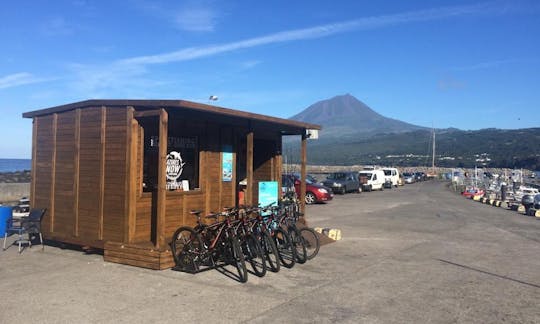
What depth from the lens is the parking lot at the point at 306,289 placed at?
20.3ft

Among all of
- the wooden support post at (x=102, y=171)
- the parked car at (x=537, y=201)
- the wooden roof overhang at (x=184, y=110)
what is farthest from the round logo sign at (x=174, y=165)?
the parked car at (x=537, y=201)

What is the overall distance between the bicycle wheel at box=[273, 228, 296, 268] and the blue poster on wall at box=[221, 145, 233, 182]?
9.11 feet

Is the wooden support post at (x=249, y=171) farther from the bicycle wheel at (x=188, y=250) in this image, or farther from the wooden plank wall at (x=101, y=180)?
the bicycle wheel at (x=188, y=250)

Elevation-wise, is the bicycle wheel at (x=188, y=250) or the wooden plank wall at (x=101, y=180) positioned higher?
the wooden plank wall at (x=101, y=180)

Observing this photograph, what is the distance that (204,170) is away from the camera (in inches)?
439

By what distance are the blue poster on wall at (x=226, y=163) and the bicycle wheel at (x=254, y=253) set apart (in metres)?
3.34

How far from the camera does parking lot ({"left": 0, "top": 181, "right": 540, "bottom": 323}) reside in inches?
243

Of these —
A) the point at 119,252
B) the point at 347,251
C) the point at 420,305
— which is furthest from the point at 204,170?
the point at 420,305

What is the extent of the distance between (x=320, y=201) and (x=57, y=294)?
62.5 ft

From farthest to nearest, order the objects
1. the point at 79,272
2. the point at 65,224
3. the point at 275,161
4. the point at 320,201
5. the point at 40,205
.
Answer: the point at 320,201 < the point at 275,161 < the point at 40,205 < the point at 65,224 < the point at 79,272

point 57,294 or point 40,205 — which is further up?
point 40,205

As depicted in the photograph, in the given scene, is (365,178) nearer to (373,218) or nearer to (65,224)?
(373,218)

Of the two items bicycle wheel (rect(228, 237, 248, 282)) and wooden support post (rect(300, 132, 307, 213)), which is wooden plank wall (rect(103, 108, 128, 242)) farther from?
wooden support post (rect(300, 132, 307, 213))

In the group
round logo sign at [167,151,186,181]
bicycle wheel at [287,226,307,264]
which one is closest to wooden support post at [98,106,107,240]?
round logo sign at [167,151,186,181]
